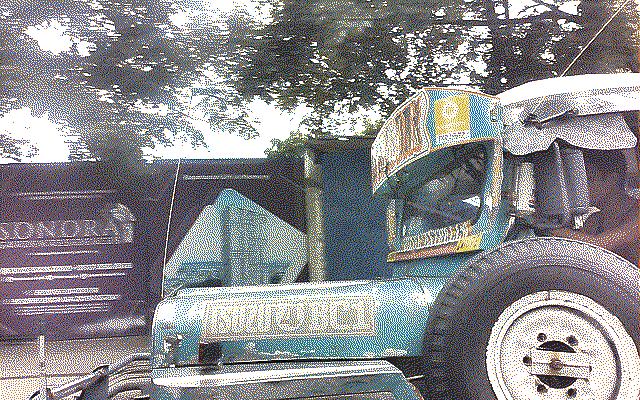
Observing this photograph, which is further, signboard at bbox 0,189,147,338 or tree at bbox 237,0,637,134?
signboard at bbox 0,189,147,338

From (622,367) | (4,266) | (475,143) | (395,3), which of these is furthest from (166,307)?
(4,266)

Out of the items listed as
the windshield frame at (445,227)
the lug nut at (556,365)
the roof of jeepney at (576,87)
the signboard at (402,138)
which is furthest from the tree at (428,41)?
the lug nut at (556,365)

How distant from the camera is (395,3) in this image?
19.4 ft

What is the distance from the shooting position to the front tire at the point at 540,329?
2.50 m

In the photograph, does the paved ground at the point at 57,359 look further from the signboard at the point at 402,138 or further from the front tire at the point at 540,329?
the front tire at the point at 540,329

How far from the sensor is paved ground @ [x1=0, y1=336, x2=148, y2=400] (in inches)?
261

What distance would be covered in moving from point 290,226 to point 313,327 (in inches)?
216

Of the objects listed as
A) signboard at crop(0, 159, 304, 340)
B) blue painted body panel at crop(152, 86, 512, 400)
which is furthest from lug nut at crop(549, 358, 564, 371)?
signboard at crop(0, 159, 304, 340)

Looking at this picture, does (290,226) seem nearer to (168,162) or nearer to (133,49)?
(168,162)

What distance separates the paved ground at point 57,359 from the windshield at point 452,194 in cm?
435

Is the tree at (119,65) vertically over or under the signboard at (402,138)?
over

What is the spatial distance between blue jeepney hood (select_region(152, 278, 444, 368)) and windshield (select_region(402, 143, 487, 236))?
52cm

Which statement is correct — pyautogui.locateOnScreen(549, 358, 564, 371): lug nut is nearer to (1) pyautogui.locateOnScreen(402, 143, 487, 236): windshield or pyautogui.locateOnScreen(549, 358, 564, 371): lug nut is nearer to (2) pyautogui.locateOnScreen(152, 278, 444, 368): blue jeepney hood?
(2) pyautogui.locateOnScreen(152, 278, 444, 368): blue jeepney hood

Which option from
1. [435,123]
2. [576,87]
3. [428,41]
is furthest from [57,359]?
[576,87]
